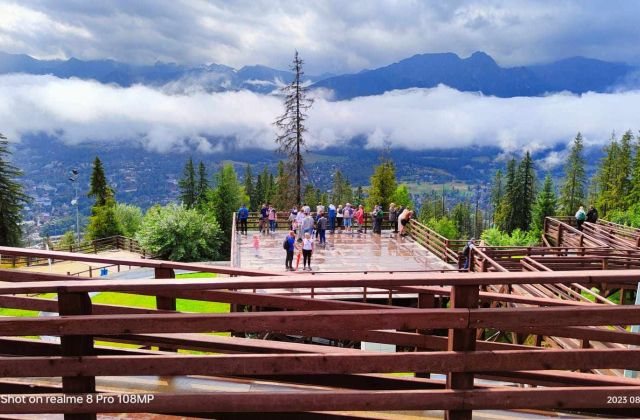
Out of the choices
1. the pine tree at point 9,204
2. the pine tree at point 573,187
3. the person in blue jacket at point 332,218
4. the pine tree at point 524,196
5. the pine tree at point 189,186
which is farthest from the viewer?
the pine tree at point 189,186

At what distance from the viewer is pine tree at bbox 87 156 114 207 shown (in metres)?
73.2

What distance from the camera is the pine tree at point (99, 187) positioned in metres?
73.2

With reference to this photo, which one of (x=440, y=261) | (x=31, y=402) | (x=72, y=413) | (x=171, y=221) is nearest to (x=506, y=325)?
(x=72, y=413)

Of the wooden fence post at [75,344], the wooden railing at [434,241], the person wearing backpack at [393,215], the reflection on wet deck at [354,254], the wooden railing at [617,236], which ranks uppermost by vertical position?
the wooden fence post at [75,344]

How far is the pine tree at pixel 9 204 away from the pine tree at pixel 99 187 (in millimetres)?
21935

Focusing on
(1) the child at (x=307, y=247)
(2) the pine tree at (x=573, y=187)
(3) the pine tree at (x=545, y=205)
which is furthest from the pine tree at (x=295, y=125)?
(2) the pine tree at (x=573, y=187)

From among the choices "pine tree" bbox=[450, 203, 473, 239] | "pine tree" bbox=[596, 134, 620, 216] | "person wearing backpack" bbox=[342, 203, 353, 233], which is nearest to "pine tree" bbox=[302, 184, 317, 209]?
"pine tree" bbox=[450, 203, 473, 239]

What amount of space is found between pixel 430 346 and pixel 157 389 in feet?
7.34

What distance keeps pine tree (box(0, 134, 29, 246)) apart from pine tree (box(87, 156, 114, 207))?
21.9 meters

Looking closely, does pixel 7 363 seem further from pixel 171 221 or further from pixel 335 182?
pixel 335 182

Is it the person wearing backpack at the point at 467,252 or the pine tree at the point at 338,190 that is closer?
the person wearing backpack at the point at 467,252

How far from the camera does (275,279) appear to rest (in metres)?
3.08

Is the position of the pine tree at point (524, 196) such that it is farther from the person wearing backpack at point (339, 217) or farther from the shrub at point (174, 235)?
the person wearing backpack at point (339, 217)

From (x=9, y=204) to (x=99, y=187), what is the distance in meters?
25.7
